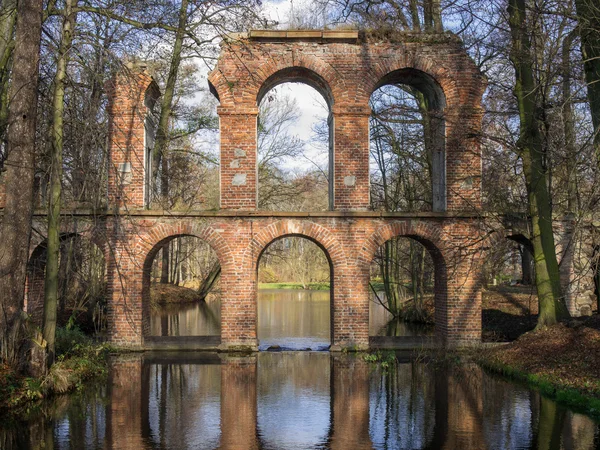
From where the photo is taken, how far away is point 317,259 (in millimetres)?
45375

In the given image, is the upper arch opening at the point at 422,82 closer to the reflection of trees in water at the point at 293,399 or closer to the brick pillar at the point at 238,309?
the brick pillar at the point at 238,309

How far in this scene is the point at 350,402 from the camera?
9.55 metres

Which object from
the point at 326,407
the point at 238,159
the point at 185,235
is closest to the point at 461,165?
the point at 238,159

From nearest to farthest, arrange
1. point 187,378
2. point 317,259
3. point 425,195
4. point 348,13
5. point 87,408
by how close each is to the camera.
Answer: point 87,408, point 187,378, point 348,13, point 425,195, point 317,259

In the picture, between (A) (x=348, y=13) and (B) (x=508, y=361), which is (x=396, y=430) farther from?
(A) (x=348, y=13)

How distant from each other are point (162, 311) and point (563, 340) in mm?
18237

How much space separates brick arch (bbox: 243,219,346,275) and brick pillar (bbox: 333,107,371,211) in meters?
0.77

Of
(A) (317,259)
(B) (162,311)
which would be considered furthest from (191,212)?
(A) (317,259)

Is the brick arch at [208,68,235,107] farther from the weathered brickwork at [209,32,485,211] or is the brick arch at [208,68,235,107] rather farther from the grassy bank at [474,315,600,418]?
the grassy bank at [474,315,600,418]

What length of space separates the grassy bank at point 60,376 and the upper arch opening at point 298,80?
279 inches

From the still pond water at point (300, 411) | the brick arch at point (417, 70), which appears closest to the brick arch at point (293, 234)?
the still pond water at point (300, 411)

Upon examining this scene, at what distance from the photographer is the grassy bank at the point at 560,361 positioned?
953cm

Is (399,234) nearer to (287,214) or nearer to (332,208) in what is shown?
(332,208)

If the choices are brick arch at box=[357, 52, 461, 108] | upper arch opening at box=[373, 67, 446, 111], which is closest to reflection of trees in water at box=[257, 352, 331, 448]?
brick arch at box=[357, 52, 461, 108]
